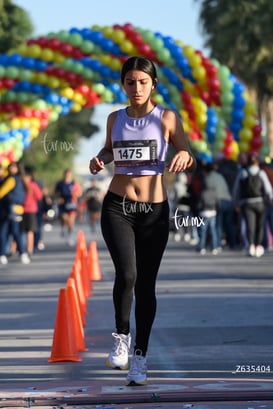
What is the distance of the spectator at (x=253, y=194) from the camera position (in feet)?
69.7

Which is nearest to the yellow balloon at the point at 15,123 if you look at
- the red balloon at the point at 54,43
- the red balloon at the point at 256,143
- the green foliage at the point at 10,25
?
the red balloon at the point at 54,43

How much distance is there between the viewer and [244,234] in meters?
23.3

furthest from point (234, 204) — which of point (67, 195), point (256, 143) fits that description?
point (67, 195)

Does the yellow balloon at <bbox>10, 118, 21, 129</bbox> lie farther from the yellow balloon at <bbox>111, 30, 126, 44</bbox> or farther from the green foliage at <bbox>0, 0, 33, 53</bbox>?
the green foliage at <bbox>0, 0, 33, 53</bbox>

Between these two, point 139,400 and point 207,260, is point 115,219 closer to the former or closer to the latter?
point 139,400

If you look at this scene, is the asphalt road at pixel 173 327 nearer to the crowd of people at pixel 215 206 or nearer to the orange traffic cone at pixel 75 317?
the orange traffic cone at pixel 75 317

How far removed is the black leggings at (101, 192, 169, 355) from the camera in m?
7.61

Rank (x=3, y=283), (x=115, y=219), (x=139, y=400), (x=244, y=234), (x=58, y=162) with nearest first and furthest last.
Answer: (x=139, y=400)
(x=115, y=219)
(x=3, y=283)
(x=244, y=234)
(x=58, y=162)

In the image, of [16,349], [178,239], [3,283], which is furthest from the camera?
[178,239]

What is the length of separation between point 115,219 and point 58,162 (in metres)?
70.4

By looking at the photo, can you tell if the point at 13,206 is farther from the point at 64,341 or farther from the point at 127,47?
the point at 64,341

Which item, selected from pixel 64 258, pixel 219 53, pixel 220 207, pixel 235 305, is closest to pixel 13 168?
pixel 64 258

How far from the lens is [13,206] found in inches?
891

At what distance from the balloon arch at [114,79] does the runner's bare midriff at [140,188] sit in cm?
1683
